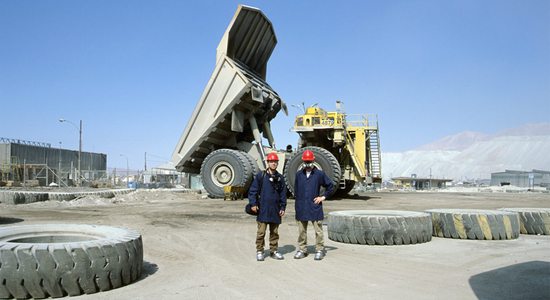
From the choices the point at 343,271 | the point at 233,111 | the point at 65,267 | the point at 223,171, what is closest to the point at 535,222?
the point at 343,271

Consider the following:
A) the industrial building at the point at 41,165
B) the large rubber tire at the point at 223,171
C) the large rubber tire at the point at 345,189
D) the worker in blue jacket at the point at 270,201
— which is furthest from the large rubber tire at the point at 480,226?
the industrial building at the point at 41,165

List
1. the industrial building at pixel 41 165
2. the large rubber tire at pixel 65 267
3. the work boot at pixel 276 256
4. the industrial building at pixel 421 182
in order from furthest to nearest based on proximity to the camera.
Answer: the industrial building at pixel 421 182 → the industrial building at pixel 41 165 → the work boot at pixel 276 256 → the large rubber tire at pixel 65 267

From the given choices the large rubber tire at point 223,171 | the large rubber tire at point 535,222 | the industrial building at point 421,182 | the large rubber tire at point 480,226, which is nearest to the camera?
the large rubber tire at point 480,226

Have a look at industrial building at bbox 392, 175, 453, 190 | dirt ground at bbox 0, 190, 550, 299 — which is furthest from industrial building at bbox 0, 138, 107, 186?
industrial building at bbox 392, 175, 453, 190

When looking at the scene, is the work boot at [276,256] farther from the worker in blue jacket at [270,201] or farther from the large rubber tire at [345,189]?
the large rubber tire at [345,189]

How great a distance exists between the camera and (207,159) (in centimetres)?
1914

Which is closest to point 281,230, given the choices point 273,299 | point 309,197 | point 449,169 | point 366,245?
point 366,245

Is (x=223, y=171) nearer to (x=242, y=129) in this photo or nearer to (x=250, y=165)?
(x=250, y=165)

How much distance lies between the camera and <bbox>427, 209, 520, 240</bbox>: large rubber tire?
7.37 meters

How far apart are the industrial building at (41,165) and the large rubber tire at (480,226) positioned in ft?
117

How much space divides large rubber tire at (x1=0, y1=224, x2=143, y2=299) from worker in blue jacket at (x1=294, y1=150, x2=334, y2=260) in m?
2.32

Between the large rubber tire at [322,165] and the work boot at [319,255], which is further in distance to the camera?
the large rubber tire at [322,165]

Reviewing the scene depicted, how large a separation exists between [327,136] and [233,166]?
3.95 metres

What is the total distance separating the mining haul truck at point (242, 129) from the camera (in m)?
17.9
